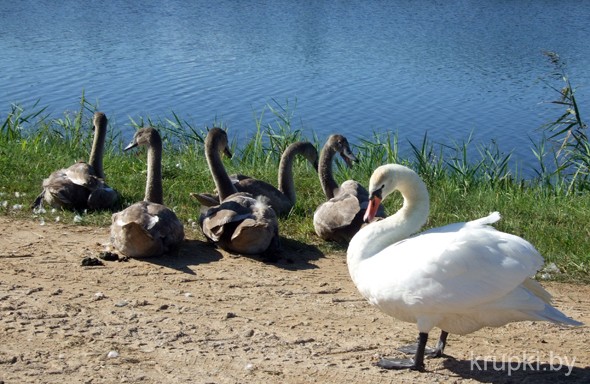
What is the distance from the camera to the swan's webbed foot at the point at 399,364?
5.17 metres

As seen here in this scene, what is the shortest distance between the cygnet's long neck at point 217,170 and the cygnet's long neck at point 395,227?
2.85 meters

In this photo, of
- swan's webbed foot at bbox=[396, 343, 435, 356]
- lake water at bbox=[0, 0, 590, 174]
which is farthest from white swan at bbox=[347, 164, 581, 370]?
lake water at bbox=[0, 0, 590, 174]

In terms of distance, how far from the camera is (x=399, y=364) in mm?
5184

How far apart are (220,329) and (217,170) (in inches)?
114

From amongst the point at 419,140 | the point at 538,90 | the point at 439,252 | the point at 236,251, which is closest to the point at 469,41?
the point at 538,90

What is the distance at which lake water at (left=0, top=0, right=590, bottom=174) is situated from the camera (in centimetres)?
1541

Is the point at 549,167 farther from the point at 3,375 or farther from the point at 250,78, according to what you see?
the point at 3,375

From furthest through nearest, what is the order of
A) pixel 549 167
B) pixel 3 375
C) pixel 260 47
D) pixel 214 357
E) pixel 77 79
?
pixel 260 47
pixel 77 79
pixel 549 167
pixel 214 357
pixel 3 375

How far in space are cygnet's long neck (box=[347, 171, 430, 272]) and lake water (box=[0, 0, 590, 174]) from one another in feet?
24.7

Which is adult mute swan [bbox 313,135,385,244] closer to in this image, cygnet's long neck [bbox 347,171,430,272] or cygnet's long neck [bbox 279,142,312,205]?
cygnet's long neck [bbox 279,142,312,205]

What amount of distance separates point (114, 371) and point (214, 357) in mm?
598

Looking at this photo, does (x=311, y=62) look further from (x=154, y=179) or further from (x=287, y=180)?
(x=154, y=179)

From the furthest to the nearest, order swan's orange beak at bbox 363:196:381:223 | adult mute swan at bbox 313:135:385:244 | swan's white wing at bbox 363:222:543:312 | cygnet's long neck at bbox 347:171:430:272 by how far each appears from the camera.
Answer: adult mute swan at bbox 313:135:385:244 → swan's orange beak at bbox 363:196:381:223 → cygnet's long neck at bbox 347:171:430:272 → swan's white wing at bbox 363:222:543:312

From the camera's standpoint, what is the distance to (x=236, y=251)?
7.22 metres
